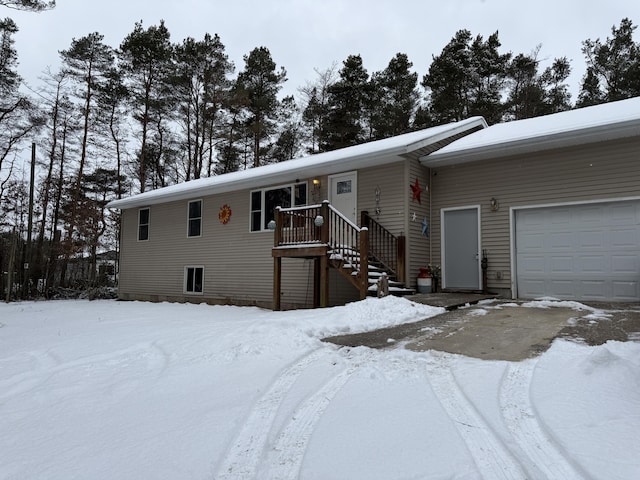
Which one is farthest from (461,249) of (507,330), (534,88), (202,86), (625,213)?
(202,86)

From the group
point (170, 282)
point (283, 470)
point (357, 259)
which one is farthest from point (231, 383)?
point (170, 282)

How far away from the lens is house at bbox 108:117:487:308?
352 inches

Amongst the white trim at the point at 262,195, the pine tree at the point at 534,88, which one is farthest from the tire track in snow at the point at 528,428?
the pine tree at the point at 534,88

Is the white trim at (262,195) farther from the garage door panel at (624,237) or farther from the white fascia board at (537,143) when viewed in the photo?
the garage door panel at (624,237)

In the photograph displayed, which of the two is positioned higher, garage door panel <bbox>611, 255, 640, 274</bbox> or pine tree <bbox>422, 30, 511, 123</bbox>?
pine tree <bbox>422, 30, 511, 123</bbox>

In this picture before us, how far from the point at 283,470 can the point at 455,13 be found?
22.5 m

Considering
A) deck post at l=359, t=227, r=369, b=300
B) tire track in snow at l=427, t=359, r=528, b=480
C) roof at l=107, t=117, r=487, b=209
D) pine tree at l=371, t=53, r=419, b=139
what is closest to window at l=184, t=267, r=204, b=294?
roof at l=107, t=117, r=487, b=209

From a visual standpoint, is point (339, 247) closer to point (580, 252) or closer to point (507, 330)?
point (507, 330)

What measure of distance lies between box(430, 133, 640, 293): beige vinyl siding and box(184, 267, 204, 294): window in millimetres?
7172

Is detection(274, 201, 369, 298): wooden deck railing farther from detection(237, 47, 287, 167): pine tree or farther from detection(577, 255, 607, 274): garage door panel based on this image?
detection(237, 47, 287, 167): pine tree

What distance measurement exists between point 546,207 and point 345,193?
4.26 metres

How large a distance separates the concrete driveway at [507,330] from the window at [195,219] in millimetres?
8418

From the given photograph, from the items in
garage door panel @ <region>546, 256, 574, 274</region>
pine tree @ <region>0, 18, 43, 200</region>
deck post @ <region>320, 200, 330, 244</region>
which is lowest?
garage door panel @ <region>546, 256, 574, 274</region>

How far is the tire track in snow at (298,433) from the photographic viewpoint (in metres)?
2.18
